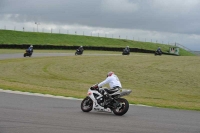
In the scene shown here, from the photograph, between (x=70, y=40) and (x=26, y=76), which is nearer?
(x=26, y=76)

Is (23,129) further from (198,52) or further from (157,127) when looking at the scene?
(198,52)

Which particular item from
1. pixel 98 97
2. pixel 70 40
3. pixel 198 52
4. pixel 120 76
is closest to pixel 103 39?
pixel 70 40

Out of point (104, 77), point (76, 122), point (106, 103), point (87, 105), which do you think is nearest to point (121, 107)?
point (106, 103)

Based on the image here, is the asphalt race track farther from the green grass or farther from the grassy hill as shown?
the grassy hill

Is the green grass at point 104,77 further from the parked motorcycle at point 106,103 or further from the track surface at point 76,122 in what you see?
the track surface at point 76,122

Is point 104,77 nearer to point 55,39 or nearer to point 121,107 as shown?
point 121,107

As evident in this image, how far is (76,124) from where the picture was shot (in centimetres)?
1093

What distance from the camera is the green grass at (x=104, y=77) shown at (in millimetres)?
24094

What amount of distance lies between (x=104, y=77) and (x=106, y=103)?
18.2 meters

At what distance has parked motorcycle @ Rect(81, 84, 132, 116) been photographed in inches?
539

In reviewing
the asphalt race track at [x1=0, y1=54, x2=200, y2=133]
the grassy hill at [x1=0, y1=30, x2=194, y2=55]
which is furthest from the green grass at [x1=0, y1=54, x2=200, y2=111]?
the grassy hill at [x1=0, y1=30, x2=194, y2=55]

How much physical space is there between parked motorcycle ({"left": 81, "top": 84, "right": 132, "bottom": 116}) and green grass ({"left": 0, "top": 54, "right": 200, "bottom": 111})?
291 inches

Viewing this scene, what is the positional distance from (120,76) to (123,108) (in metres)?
19.9

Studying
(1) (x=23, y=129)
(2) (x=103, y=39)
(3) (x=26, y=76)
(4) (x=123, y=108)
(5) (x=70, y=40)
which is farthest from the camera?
(2) (x=103, y=39)
